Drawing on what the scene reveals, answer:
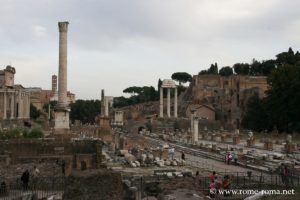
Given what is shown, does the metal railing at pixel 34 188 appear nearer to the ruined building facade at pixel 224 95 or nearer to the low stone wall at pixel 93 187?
the low stone wall at pixel 93 187

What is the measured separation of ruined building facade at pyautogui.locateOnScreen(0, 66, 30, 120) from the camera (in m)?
74.6

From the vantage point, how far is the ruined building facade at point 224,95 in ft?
316

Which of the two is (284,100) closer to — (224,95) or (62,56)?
(62,56)

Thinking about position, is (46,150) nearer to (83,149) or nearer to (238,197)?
(83,149)

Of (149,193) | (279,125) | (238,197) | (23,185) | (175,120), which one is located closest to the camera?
(238,197)

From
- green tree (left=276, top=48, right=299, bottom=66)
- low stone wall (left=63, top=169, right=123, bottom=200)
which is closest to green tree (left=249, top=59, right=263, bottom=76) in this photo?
green tree (left=276, top=48, right=299, bottom=66)

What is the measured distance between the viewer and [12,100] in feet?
249

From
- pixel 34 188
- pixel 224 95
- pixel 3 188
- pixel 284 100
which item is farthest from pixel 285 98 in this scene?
pixel 224 95

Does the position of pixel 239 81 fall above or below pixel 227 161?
above

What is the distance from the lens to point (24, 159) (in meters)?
24.6

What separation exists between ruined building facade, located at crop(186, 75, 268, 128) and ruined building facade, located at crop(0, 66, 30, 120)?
30071 mm

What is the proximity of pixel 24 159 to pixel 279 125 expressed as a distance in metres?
44.9

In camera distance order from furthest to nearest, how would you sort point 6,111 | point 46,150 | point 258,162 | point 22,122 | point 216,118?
point 216,118, point 6,111, point 22,122, point 258,162, point 46,150

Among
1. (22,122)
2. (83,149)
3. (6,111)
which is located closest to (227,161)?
(83,149)
